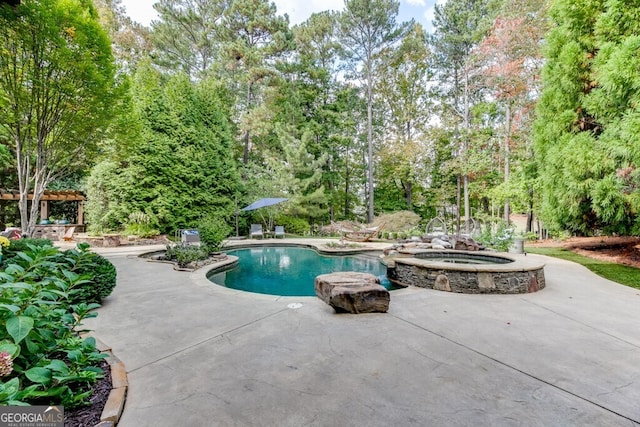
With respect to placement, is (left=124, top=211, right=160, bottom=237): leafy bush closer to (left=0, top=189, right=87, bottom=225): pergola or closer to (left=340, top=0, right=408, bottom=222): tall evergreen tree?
(left=0, top=189, right=87, bottom=225): pergola

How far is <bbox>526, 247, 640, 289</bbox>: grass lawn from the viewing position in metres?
5.17

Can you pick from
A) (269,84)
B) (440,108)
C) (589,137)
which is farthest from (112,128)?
(440,108)

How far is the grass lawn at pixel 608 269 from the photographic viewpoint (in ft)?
17.0

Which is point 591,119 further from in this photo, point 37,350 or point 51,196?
point 51,196

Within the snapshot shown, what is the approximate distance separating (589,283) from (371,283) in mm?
4449

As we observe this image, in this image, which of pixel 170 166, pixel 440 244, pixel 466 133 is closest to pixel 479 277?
pixel 440 244

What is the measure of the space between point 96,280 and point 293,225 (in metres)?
12.9

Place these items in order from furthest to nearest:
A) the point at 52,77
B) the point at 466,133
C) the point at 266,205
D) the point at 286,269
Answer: the point at 466,133
the point at 266,205
the point at 286,269
the point at 52,77

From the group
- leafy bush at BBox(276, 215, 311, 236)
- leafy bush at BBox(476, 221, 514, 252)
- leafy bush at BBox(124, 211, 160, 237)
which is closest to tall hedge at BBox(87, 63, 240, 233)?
leafy bush at BBox(124, 211, 160, 237)

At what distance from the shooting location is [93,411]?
63.3 inches

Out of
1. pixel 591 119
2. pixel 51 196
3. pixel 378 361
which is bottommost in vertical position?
pixel 378 361

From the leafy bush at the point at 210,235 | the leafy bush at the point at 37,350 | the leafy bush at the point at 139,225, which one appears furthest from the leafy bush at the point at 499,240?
the leafy bush at the point at 139,225

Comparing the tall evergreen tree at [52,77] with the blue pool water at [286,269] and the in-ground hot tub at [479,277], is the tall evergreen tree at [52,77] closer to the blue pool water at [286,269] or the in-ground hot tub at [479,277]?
the blue pool water at [286,269]

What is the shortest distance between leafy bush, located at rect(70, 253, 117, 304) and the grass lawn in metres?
8.66
